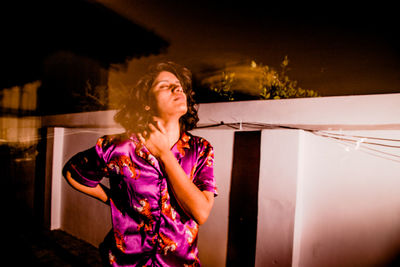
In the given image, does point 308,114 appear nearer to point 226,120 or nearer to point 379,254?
point 226,120

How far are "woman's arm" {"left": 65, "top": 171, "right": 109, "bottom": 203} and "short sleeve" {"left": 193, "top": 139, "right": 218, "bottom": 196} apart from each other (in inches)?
37.8

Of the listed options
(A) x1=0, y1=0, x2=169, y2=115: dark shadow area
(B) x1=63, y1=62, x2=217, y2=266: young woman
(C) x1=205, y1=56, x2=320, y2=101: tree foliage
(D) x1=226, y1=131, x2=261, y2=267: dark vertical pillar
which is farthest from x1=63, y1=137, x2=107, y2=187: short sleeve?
(A) x1=0, y1=0, x2=169, y2=115: dark shadow area

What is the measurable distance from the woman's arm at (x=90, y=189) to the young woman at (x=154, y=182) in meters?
0.10

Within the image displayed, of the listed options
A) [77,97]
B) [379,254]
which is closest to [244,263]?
[379,254]

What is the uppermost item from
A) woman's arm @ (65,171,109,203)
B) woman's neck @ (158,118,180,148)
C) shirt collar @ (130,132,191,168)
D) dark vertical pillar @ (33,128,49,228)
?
woman's neck @ (158,118,180,148)

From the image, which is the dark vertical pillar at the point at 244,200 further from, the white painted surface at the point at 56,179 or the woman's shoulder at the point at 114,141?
the white painted surface at the point at 56,179

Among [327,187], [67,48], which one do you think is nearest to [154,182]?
[327,187]

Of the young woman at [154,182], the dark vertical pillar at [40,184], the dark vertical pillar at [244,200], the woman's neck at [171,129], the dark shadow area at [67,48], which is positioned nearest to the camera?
the young woman at [154,182]

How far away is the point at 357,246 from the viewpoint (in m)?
2.25

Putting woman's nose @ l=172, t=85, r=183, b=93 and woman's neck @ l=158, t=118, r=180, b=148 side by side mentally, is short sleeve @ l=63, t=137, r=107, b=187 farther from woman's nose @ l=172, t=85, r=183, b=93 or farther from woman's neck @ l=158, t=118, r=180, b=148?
woman's nose @ l=172, t=85, r=183, b=93

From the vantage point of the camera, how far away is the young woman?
1.33 m

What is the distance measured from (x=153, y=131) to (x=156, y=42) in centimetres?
553

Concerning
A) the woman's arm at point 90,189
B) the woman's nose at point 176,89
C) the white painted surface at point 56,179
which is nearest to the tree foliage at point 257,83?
the woman's nose at point 176,89

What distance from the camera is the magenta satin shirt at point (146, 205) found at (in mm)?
1336
